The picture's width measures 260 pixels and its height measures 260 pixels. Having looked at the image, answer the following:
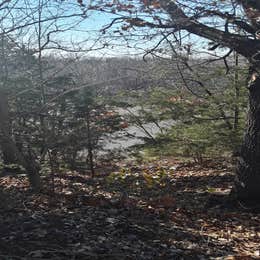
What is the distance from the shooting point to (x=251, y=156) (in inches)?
232

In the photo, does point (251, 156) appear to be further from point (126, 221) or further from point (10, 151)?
point (10, 151)

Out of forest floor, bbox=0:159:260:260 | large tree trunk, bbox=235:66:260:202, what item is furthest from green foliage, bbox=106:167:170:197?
large tree trunk, bbox=235:66:260:202

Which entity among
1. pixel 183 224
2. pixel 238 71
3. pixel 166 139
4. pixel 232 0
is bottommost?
pixel 183 224

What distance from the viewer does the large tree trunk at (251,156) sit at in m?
5.73

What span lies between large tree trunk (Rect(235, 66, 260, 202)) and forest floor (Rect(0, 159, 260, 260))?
241 millimetres

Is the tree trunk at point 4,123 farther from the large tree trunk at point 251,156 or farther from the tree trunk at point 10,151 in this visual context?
the large tree trunk at point 251,156

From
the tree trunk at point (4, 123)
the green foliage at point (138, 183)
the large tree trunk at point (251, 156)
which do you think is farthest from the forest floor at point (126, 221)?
the tree trunk at point (4, 123)

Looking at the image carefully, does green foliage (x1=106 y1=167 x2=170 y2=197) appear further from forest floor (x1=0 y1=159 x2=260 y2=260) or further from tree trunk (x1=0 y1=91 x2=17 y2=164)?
tree trunk (x1=0 y1=91 x2=17 y2=164)

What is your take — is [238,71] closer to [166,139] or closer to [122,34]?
[166,139]

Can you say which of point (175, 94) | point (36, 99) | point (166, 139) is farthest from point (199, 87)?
point (36, 99)

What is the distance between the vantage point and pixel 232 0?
4.79 m

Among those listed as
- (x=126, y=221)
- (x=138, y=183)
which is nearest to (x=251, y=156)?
(x=126, y=221)

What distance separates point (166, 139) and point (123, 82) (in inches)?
59.0

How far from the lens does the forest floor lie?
4121 millimetres
